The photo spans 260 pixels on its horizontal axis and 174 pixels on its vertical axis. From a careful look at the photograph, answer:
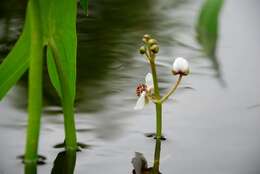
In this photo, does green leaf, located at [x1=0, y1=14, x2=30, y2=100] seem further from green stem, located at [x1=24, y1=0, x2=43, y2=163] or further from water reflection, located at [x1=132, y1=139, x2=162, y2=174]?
water reflection, located at [x1=132, y1=139, x2=162, y2=174]

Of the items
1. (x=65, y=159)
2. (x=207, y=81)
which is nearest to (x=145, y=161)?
(x=65, y=159)

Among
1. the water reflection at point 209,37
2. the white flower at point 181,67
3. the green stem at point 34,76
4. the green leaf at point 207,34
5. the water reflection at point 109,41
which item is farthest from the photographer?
the green leaf at point 207,34

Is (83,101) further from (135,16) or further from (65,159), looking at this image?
(135,16)

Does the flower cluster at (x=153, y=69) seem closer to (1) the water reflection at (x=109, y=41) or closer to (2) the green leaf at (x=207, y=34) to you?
(1) the water reflection at (x=109, y=41)

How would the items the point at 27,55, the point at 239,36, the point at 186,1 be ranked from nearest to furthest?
the point at 27,55 → the point at 239,36 → the point at 186,1

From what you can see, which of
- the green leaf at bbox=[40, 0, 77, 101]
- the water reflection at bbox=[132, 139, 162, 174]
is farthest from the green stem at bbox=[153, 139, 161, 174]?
the green leaf at bbox=[40, 0, 77, 101]

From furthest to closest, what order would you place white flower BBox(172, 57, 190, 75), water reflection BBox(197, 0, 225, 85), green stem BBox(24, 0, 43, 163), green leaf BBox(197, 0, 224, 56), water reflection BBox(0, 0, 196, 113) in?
1. green leaf BBox(197, 0, 224, 56)
2. water reflection BBox(197, 0, 225, 85)
3. water reflection BBox(0, 0, 196, 113)
4. white flower BBox(172, 57, 190, 75)
5. green stem BBox(24, 0, 43, 163)

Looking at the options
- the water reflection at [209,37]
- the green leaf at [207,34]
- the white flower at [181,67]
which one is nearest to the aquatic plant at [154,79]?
the white flower at [181,67]
